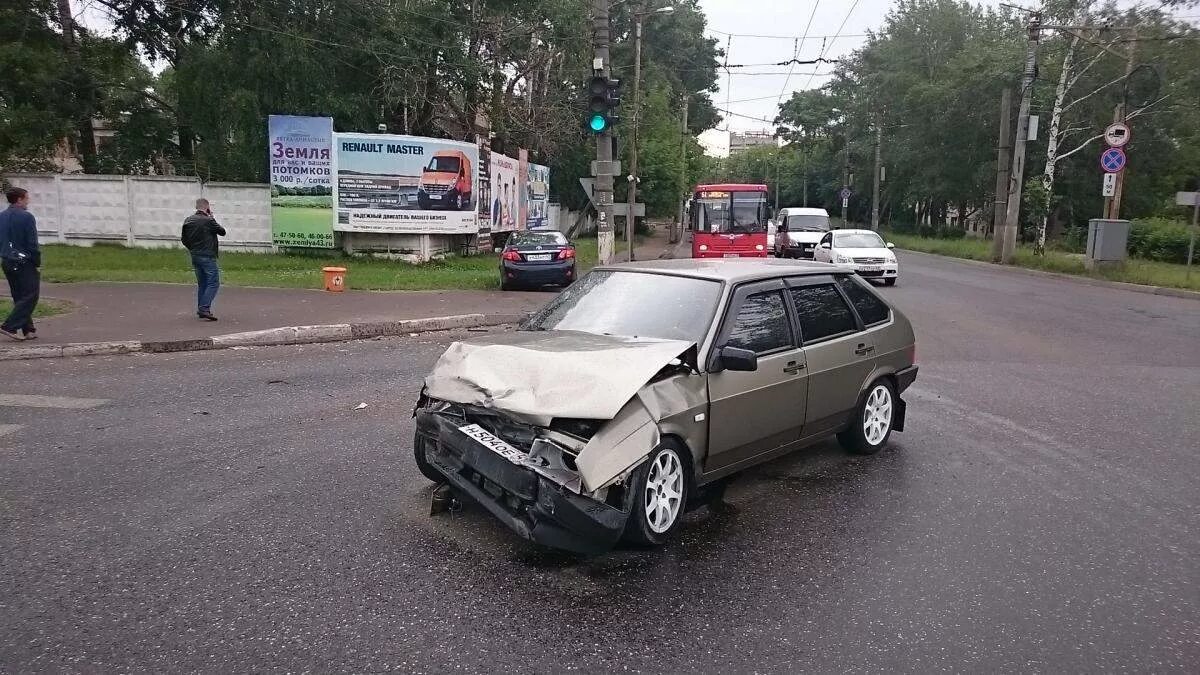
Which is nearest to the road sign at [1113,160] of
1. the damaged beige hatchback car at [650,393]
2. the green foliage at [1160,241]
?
the green foliage at [1160,241]

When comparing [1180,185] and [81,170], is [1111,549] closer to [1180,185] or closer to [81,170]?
[81,170]

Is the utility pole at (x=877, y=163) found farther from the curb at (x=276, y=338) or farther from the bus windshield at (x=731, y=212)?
the curb at (x=276, y=338)

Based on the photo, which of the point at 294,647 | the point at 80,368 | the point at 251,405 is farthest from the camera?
the point at 80,368

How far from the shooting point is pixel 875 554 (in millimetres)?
4328

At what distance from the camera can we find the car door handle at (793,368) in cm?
515

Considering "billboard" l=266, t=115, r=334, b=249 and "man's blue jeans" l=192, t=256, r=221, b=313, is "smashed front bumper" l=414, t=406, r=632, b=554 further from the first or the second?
"billboard" l=266, t=115, r=334, b=249

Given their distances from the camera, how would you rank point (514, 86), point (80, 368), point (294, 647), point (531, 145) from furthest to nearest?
point (531, 145) < point (514, 86) < point (80, 368) < point (294, 647)

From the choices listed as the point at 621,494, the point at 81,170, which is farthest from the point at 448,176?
the point at 621,494

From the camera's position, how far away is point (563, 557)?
416cm

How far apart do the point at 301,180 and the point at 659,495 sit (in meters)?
19.1

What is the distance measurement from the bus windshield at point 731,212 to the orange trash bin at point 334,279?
1317 centimetres

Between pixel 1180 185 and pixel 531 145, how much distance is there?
1321 inches

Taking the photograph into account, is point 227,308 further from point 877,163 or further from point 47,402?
point 877,163

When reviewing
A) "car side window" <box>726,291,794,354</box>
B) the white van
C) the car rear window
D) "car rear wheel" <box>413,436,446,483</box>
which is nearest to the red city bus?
the white van
